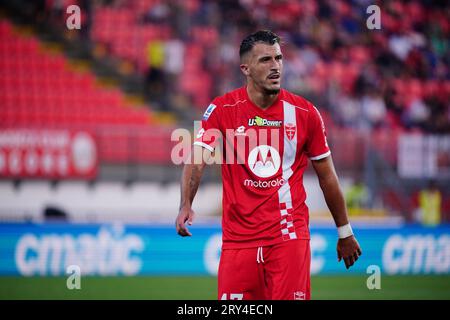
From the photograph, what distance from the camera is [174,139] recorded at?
18250 mm

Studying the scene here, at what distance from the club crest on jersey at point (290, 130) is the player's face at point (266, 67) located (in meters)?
0.25

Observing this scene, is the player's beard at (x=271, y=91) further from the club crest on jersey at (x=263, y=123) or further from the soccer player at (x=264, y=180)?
the club crest on jersey at (x=263, y=123)

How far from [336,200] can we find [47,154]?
13372 mm

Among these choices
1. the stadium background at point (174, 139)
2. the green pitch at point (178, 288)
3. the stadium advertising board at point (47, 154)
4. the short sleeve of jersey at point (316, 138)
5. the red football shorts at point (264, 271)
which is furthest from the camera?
the stadium advertising board at point (47, 154)

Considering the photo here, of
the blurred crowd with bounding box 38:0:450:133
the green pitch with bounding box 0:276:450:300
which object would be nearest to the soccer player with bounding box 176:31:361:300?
the green pitch with bounding box 0:276:450:300

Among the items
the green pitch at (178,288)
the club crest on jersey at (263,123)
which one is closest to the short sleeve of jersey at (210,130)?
the club crest on jersey at (263,123)

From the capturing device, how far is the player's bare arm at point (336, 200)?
642 centimetres

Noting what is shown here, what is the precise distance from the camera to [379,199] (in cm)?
1806

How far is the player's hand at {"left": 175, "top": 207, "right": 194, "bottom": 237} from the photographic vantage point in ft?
20.5

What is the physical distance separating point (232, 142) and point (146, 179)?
498 inches

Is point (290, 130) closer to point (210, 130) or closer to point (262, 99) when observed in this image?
point (262, 99)

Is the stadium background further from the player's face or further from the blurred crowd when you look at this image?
the player's face

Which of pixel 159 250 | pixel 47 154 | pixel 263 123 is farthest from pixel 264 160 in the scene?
pixel 47 154
